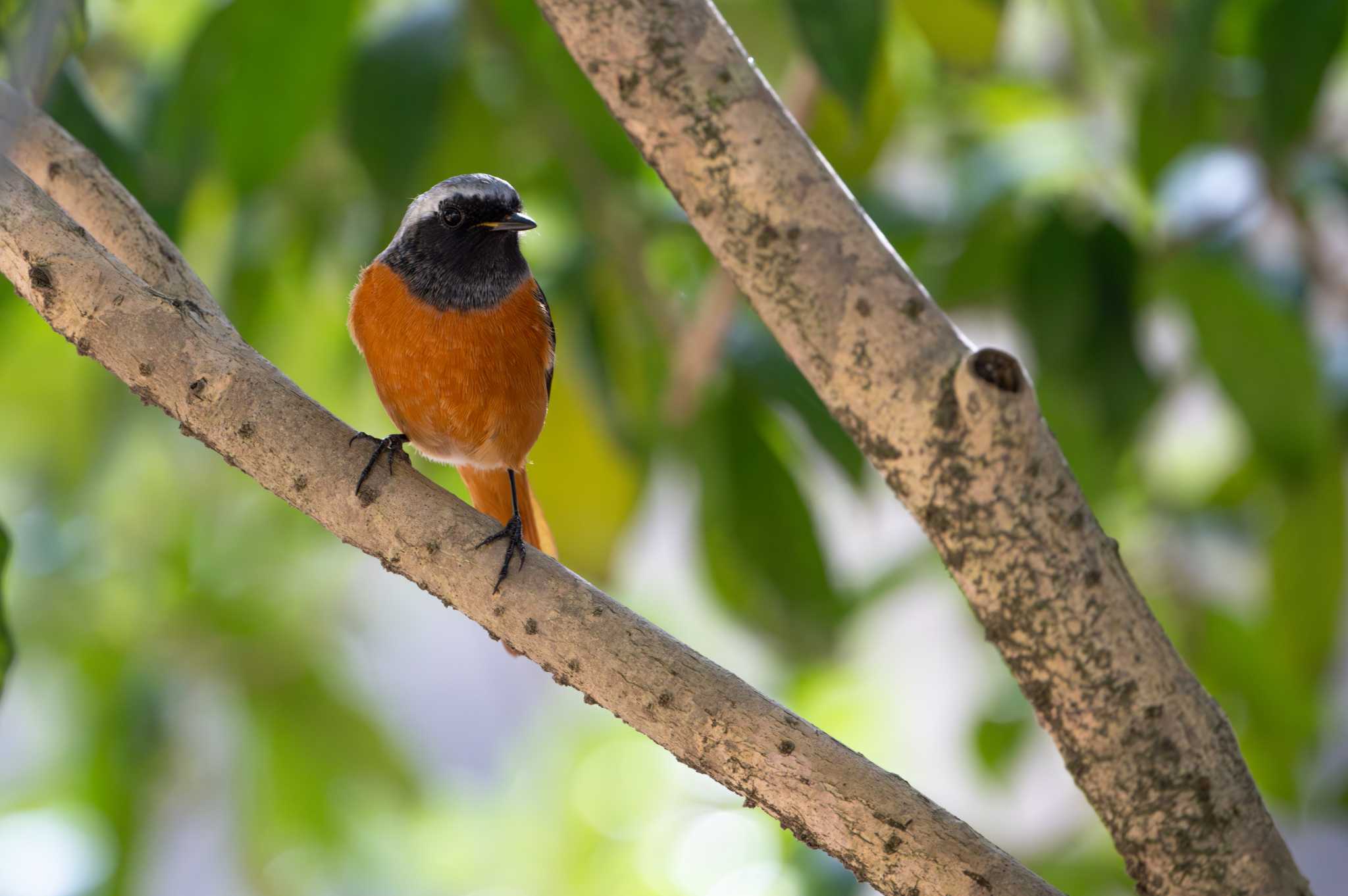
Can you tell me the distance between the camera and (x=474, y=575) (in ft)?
3.01

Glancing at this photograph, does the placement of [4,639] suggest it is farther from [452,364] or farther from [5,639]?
[452,364]

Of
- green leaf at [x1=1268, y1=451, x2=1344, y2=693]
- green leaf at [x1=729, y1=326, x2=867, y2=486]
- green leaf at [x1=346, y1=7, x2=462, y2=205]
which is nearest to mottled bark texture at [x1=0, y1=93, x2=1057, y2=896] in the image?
green leaf at [x1=346, y1=7, x2=462, y2=205]

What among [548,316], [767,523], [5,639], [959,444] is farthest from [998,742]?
[5,639]

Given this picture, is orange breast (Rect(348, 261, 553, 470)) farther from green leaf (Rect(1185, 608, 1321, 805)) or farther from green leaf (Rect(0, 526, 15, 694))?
green leaf (Rect(1185, 608, 1321, 805))

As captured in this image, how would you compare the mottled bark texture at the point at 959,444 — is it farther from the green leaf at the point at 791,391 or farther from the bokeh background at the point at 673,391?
the green leaf at the point at 791,391

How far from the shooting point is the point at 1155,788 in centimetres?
89

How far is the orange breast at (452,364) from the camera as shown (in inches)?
53.4

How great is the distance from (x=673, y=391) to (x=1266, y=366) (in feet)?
3.10

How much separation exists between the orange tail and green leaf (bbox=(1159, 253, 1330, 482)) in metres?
1.09

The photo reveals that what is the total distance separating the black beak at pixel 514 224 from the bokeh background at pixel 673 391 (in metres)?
0.34

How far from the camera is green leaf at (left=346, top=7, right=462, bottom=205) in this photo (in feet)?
5.61

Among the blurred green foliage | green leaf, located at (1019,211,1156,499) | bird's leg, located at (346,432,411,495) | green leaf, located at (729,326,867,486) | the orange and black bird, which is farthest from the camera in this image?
green leaf, located at (1019,211,1156,499)

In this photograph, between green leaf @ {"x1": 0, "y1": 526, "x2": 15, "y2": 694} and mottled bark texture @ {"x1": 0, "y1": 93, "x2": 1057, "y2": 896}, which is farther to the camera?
green leaf @ {"x1": 0, "y1": 526, "x2": 15, "y2": 694}

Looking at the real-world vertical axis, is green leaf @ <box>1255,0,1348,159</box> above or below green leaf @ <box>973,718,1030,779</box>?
above
